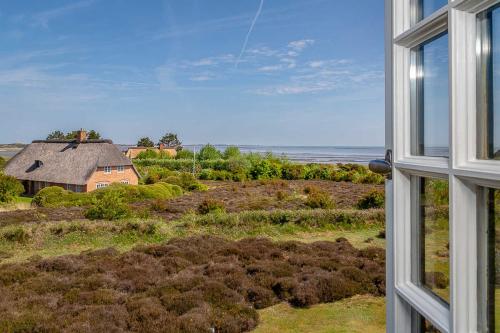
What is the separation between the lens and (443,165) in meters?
0.92

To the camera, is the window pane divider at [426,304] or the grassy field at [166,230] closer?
the window pane divider at [426,304]

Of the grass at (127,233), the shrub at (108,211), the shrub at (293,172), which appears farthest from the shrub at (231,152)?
the grass at (127,233)

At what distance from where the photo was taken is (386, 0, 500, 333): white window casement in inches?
32.1

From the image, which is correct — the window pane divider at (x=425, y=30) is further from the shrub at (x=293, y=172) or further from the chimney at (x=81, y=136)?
the chimney at (x=81, y=136)

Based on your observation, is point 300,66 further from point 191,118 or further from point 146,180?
point 146,180

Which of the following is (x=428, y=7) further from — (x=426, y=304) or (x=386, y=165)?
(x=426, y=304)

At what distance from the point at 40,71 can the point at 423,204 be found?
29.0m

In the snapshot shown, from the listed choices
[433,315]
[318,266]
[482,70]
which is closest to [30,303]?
[318,266]

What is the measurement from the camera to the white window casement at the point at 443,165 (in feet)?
2.68

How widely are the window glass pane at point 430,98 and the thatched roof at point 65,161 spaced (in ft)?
73.5

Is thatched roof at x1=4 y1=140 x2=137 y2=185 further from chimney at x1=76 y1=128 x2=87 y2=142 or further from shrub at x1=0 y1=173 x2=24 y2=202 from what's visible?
shrub at x1=0 y1=173 x2=24 y2=202

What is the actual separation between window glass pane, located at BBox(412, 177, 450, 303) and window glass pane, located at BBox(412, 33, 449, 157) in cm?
9

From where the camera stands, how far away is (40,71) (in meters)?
25.9

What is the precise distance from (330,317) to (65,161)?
71.1ft
